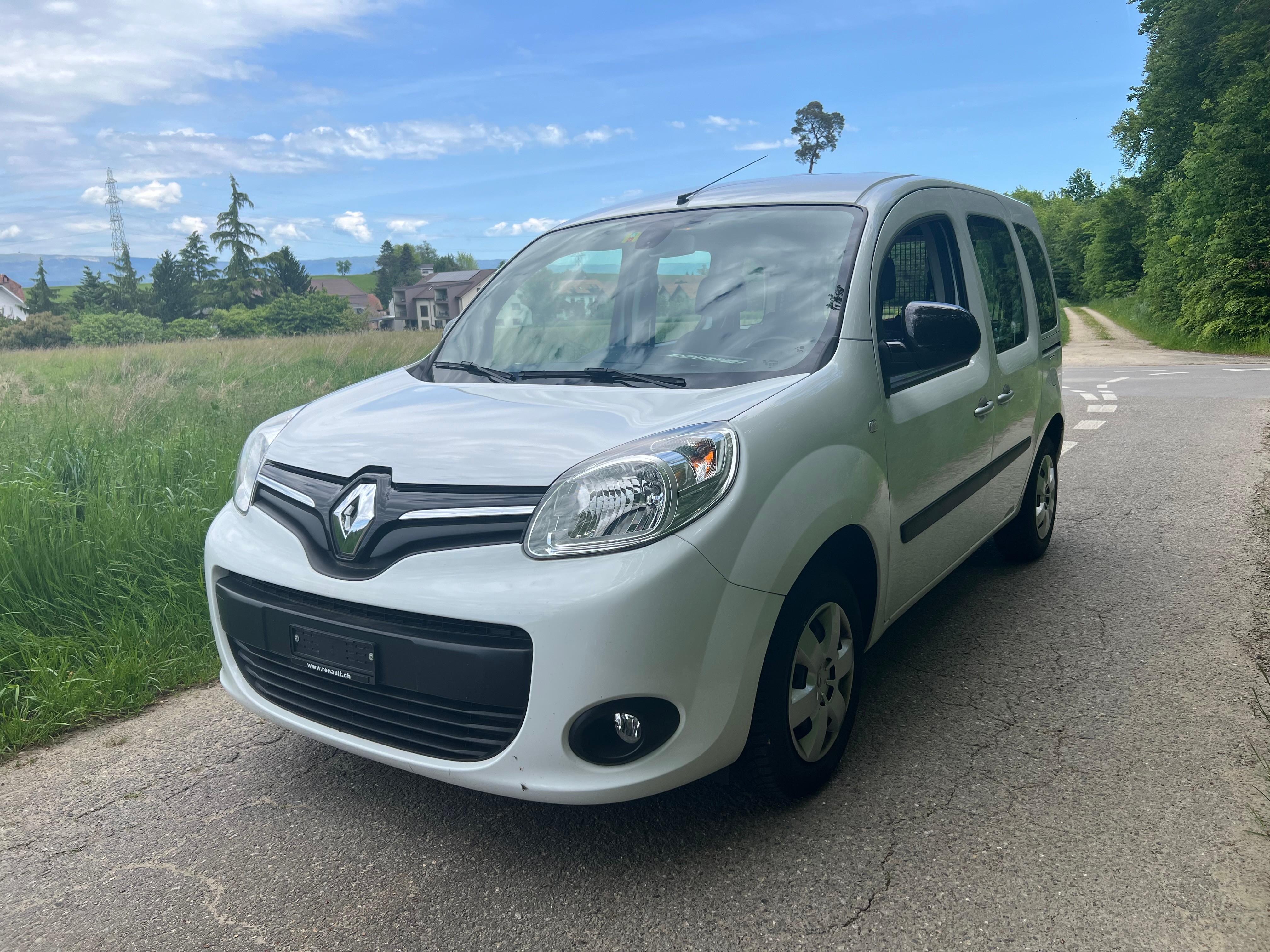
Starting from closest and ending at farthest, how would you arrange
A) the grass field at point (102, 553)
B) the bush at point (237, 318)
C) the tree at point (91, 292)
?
the grass field at point (102, 553) < the bush at point (237, 318) < the tree at point (91, 292)

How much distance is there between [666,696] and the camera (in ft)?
6.99

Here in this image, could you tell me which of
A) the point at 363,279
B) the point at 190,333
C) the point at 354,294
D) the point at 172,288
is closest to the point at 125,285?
the point at 172,288

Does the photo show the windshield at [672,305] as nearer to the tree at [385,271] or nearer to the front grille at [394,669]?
the front grille at [394,669]

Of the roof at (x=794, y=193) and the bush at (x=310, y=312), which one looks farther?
the bush at (x=310, y=312)

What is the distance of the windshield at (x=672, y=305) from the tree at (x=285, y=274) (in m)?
94.4

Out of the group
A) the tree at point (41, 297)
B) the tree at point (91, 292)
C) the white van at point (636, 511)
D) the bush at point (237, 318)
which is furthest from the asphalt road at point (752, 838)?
the tree at point (91, 292)

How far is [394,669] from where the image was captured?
2238mm

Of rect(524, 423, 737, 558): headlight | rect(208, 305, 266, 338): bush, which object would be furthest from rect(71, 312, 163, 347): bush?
rect(524, 423, 737, 558): headlight

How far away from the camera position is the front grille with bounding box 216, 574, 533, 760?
7.00 ft

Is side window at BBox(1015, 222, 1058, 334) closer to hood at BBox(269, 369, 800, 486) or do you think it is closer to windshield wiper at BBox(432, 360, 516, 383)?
hood at BBox(269, 369, 800, 486)

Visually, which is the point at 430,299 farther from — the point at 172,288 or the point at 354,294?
the point at 354,294

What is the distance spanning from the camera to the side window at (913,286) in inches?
117

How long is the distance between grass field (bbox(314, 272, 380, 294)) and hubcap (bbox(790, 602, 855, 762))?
527 feet

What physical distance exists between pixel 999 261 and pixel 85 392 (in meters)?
8.08
